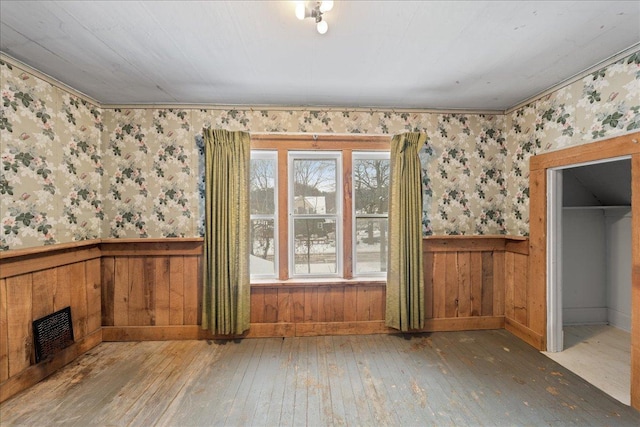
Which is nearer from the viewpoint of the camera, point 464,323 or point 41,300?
point 41,300

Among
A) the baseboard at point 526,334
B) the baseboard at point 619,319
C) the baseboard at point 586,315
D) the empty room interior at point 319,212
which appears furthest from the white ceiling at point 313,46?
the baseboard at point 619,319

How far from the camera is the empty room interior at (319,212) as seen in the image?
1804mm

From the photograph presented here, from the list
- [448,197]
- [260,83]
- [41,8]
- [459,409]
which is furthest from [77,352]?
[448,197]

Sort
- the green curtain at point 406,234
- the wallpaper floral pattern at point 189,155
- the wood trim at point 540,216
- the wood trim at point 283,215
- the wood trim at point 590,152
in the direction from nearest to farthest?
the wood trim at point 590,152, the wood trim at point 540,216, the wallpaper floral pattern at point 189,155, the green curtain at point 406,234, the wood trim at point 283,215

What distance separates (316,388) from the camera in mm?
2096

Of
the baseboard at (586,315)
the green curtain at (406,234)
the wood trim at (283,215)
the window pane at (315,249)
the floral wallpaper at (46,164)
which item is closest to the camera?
the floral wallpaper at (46,164)

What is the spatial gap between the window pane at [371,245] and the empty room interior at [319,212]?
3cm

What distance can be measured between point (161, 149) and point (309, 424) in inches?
110

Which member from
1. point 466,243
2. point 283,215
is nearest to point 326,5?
point 283,215

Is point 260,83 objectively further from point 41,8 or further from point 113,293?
point 113,293

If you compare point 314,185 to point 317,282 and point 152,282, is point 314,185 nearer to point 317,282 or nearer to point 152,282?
point 317,282

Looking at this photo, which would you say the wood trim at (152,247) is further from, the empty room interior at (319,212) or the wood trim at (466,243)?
the wood trim at (466,243)

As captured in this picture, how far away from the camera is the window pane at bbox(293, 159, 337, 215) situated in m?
3.08

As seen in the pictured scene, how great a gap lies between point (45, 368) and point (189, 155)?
215cm
